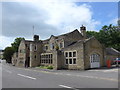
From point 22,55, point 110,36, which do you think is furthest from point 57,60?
point 110,36

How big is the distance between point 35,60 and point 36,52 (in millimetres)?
2183

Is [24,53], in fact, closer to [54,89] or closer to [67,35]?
[67,35]

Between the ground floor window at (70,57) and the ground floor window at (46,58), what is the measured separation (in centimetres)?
603

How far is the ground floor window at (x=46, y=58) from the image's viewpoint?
35531 mm

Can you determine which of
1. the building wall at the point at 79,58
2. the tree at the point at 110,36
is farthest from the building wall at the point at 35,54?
the tree at the point at 110,36

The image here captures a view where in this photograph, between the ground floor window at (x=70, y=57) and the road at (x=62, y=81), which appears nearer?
the road at (x=62, y=81)

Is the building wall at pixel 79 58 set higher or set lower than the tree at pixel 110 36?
lower

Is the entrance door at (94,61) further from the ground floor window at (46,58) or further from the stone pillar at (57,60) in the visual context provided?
the ground floor window at (46,58)

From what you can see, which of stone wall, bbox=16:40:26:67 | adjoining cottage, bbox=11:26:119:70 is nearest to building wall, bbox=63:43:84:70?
adjoining cottage, bbox=11:26:119:70

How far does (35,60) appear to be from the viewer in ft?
134

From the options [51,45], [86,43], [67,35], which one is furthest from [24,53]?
[86,43]

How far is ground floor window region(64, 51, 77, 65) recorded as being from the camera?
2853 centimetres

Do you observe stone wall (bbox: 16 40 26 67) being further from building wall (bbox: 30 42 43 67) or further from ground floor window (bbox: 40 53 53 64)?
ground floor window (bbox: 40 53 53 64)

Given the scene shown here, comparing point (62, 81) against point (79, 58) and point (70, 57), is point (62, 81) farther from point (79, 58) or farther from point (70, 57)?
point (70, 57)
